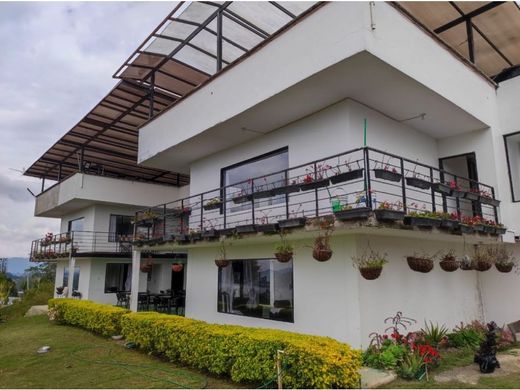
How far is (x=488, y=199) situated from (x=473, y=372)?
4.37m

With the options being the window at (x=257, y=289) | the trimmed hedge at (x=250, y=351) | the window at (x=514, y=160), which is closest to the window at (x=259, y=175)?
the window at (x=257, y=289)

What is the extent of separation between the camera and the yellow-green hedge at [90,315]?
1227 centimetres

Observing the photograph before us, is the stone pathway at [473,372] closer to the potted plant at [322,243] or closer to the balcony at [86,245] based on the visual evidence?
the potted plant at [322,243]

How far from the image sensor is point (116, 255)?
2091 cm

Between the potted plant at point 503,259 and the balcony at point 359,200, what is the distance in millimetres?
786

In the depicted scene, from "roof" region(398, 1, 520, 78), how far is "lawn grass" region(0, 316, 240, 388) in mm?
11054

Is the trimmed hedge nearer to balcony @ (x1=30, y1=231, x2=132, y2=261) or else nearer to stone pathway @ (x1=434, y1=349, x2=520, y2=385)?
stone pathway @ (x1=434, y1=349, x2=520, y2=385)

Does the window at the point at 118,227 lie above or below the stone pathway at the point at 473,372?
above

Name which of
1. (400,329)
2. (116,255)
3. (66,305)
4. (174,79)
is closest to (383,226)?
(400,329)

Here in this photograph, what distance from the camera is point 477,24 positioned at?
481 inches

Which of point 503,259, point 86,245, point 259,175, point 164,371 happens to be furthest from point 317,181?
point 86,245

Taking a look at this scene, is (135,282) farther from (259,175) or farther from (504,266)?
(504,266)

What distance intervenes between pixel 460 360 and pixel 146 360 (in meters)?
7.34

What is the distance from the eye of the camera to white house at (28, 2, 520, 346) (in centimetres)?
799
